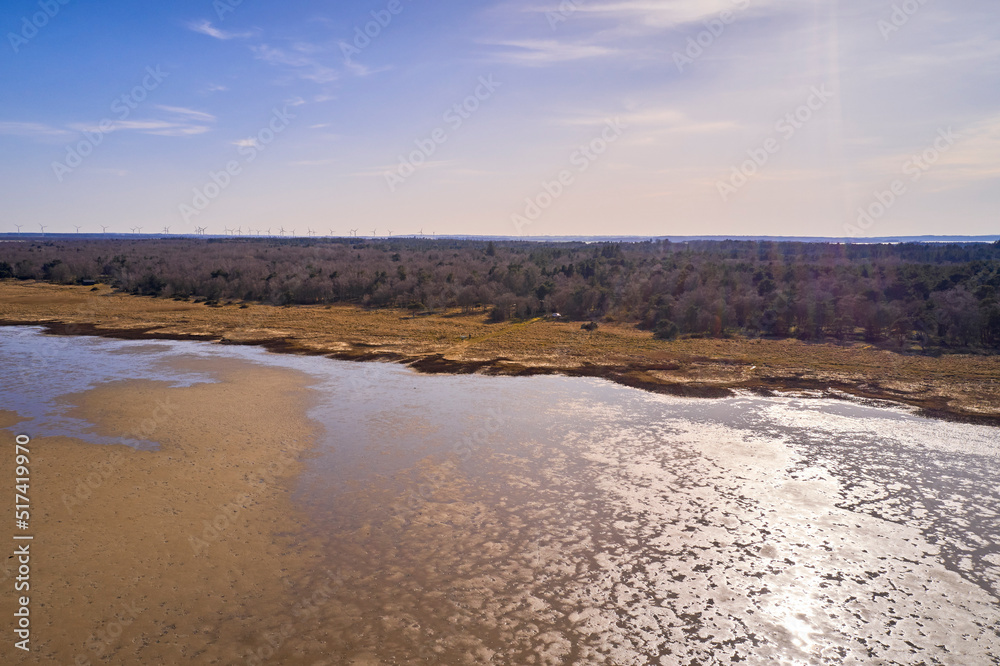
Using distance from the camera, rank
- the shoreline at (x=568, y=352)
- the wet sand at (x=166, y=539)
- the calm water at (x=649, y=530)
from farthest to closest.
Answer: the shoreline at (x=568, y=352) → the calm water at (x=649, y=530) → the wet sand at (x=166, y=539)

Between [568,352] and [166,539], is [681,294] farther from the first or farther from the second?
[166,539]

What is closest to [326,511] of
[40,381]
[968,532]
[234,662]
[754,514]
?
[234,662]

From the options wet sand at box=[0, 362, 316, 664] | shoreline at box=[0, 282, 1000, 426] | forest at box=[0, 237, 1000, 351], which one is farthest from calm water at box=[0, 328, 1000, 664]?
forest at box=[0, 237, 1000, 351]

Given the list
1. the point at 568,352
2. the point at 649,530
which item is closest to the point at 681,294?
the point at 568,352

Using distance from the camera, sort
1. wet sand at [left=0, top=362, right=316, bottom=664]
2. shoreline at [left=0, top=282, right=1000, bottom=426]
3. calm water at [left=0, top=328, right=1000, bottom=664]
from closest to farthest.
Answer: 1. wet sand at [left=0, top=362, right=316, bottom=664]
2. calm water at [left=0, top=328, right=1000, bottom=664]
3. shoreline at [left=0, top=282, right=1000, bottom=426]

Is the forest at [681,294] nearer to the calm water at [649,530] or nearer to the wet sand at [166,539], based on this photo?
the calm water at [649,530]

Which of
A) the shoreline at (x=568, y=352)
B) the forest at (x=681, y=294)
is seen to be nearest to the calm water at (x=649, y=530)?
the shoreline at (x=568, y=352)

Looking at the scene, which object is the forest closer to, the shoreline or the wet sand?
the shoreline
